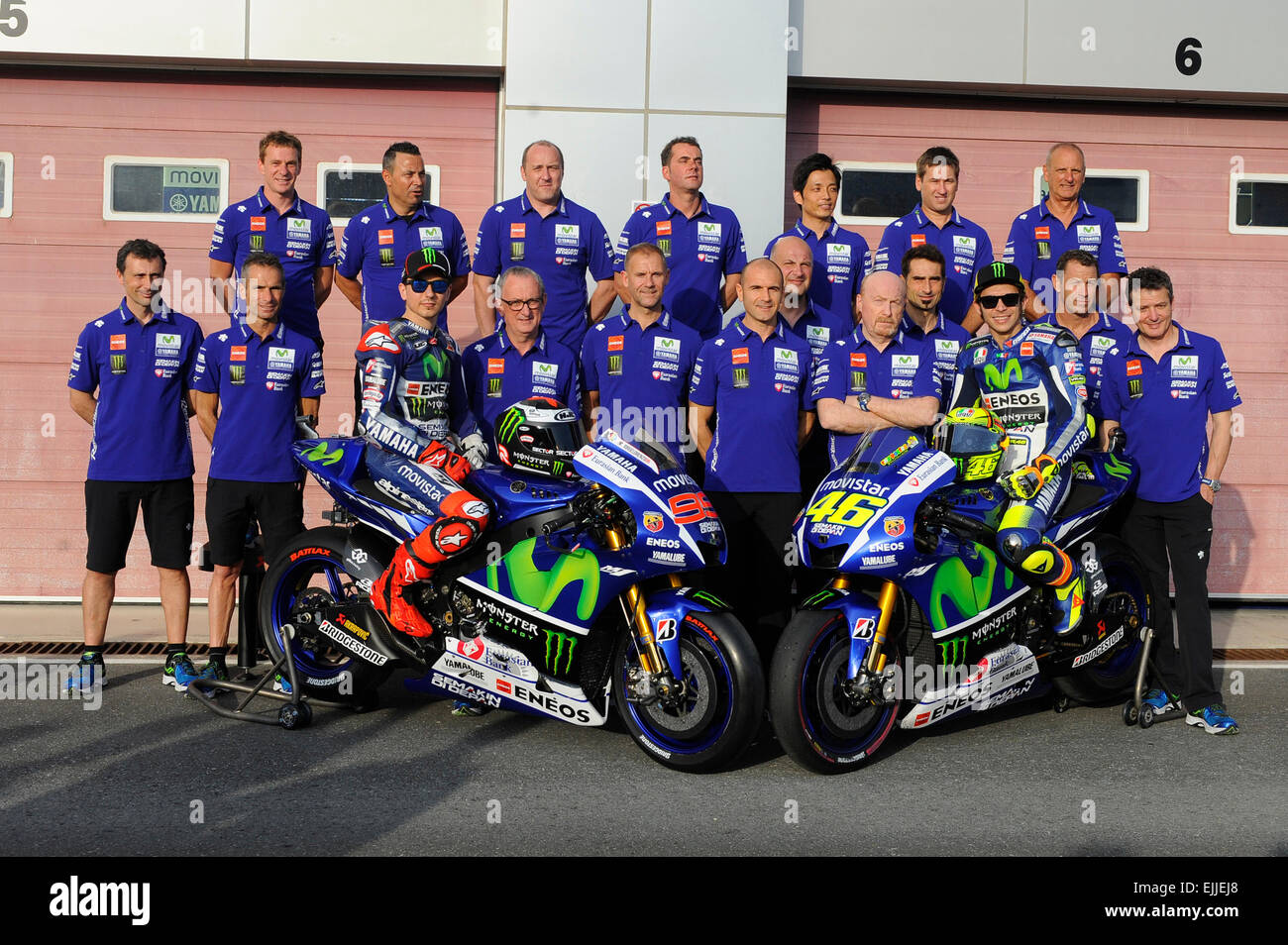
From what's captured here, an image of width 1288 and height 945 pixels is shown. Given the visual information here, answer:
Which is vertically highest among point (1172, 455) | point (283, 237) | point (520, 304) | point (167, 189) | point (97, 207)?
point (167, 189)

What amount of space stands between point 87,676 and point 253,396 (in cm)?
159

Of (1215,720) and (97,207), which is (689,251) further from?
(97,207)

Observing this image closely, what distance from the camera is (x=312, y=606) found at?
6.21 m

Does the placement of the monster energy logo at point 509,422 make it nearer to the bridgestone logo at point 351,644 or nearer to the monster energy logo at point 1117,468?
the bridgestone logo at point 351,644

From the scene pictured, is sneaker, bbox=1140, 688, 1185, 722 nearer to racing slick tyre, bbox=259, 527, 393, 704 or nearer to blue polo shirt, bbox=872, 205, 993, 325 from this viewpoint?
blue polo shirt, bbox=872, 205, 993, 325

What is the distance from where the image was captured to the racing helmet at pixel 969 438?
19.0ft

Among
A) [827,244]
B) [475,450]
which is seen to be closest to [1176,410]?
[827,244]

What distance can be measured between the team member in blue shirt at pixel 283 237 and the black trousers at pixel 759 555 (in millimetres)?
2641

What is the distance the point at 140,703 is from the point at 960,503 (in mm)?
3839

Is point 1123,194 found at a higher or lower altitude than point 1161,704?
higher

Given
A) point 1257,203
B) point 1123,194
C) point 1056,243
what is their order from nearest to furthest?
point 1056,243, point 1123,194, point 1257,203

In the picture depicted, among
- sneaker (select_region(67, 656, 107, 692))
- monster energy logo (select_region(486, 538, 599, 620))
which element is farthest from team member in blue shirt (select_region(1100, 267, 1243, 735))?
sneaker (select_region(67, 656, 107, 692))

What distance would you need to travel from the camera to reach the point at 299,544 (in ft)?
20.8
